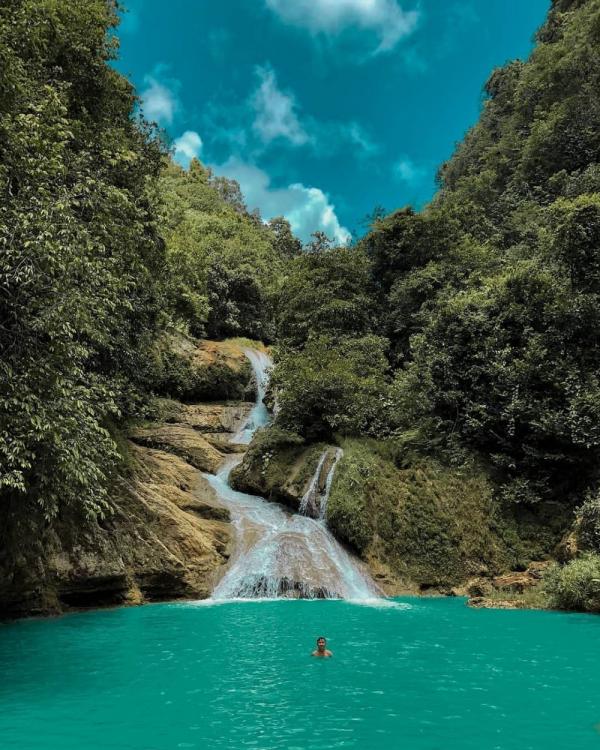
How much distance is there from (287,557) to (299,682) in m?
8.78

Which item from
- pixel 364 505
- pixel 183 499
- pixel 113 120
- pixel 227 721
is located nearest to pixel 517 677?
pixel 227 721

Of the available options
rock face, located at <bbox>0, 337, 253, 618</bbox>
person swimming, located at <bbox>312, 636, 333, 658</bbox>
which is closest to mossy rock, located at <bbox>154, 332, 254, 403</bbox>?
rock face, located at <bbox>0, 337, 253, 618</bbox>

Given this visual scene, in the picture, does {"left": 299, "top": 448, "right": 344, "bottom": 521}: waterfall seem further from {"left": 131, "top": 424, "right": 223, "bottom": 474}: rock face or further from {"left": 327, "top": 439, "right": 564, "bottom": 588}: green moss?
{"left": 131, "top": 424, "right": 223, "bottom": 474}: rock face

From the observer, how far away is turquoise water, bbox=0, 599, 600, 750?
6230 millimetres

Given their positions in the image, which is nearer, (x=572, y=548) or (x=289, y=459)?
(x=572, y=548)

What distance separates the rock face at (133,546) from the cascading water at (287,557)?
0.60 metres

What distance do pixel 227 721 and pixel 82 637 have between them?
231 inches

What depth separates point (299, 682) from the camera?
820cm

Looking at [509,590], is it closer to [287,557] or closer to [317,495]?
[287,557]

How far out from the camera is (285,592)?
15.9 metres

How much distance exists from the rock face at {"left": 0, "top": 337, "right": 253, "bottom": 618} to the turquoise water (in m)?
1.18

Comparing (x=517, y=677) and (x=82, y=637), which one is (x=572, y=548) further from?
(x=82, y=637)

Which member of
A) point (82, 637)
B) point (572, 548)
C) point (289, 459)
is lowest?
point (82, 637)

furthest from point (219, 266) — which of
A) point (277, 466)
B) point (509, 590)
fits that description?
point (509, 590)
